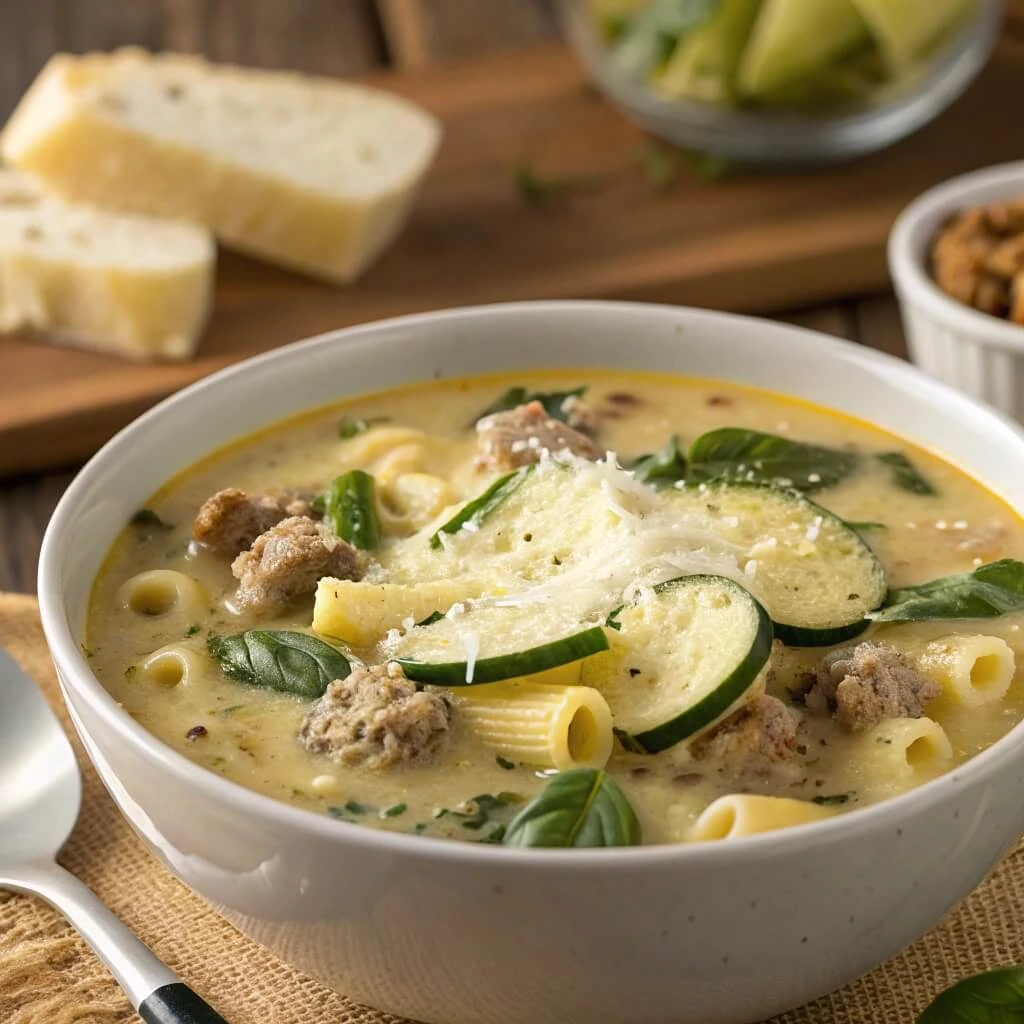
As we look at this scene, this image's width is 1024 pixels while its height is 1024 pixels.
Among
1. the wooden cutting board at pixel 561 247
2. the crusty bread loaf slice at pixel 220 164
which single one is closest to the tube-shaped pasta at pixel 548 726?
the wooden cutting board at pixel 561 247

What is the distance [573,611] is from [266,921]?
2.21ft

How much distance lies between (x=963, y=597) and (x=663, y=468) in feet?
2.24

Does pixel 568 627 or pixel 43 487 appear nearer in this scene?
pixel 568 627

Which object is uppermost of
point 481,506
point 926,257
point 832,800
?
point 481,506

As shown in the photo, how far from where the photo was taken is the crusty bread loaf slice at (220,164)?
5609mm

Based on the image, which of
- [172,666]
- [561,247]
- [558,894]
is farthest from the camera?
[561,247]

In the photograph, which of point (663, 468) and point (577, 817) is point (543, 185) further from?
point (577, 817)

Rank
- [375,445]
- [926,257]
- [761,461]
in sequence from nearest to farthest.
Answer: [761,461], [375,445], [926,257]

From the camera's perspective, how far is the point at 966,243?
4.91 meters

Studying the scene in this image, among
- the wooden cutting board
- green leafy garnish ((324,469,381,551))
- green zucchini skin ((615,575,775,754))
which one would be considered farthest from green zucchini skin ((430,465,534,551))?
the wooden cutting board

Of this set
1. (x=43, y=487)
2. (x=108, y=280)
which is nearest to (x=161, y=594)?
(x=43, y=487)

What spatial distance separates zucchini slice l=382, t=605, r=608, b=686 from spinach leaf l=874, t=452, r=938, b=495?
1080mm

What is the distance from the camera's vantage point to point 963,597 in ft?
9.73

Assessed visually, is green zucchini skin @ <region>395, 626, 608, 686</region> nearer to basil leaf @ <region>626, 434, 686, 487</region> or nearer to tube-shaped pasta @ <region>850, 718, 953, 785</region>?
tube-shaped pasta @ <region>850, 718, 953, 785</region>
